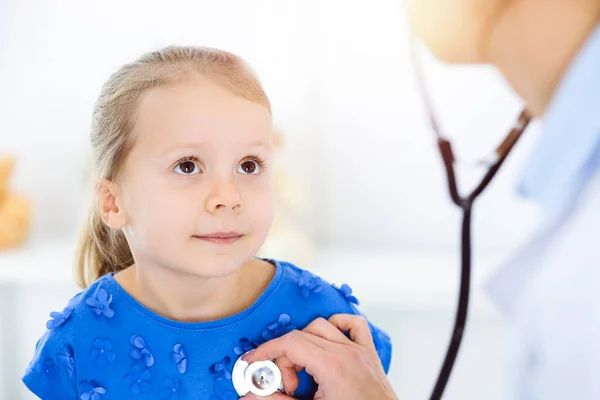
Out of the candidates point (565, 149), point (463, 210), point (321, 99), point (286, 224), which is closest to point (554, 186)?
point (565, 149)

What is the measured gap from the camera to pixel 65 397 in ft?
3.42

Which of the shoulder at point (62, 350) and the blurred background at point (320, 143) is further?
the blurred background at point (320, 143)

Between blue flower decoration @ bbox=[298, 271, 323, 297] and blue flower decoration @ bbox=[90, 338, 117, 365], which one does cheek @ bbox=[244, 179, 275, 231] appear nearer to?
blue flower decoration @ bbox=[298, 271, 323, 297]

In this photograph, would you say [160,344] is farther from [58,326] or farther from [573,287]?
[573,287]

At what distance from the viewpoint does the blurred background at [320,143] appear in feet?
7.63

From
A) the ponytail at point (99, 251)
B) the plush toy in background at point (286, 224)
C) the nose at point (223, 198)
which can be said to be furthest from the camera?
the plush toy in background at point (286, 224)

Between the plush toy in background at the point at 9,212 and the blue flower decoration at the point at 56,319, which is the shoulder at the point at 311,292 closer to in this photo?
the blue flower decoration at the point at 56,319

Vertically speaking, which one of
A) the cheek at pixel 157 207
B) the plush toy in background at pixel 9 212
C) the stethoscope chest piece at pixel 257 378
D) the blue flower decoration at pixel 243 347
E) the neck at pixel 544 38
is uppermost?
the neck at pixel 544 38

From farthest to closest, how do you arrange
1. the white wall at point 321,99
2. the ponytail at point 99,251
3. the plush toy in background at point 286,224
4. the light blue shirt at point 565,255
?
1. the white wall at point 321,99
2. the plush toy in background at point 286,224
3. the ponytail at point 99,251
4. the light blue shirt at point 565,255

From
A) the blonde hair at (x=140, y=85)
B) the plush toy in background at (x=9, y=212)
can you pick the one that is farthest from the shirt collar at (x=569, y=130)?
the plush toy in background at (x=9, y=212)

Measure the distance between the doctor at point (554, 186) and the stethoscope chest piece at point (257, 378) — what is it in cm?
39

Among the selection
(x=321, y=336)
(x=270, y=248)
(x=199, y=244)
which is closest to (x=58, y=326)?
(x=199, y=244)

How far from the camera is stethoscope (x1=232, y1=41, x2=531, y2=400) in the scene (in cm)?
101

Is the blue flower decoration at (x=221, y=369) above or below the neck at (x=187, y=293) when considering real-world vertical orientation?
below
